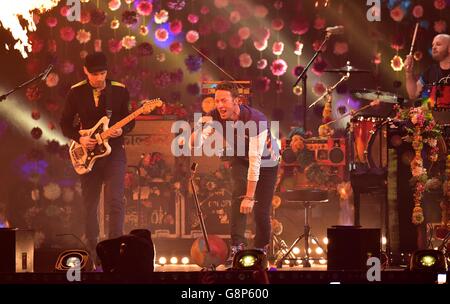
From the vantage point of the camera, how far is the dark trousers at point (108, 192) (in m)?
9.52

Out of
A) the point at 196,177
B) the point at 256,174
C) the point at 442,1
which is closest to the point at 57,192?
the point at 196,177

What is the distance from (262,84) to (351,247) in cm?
595

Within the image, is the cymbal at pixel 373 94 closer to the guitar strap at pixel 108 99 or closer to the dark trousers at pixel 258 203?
the dark trousers at pixel 258 203

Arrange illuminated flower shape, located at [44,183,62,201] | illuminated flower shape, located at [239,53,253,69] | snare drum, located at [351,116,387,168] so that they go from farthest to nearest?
1. illuminated flower shape, located at [239,53,253,69]
2. illuminated flower shape, located at [44,183,62,201]
3. snare drum, located at [351,116,387,168]

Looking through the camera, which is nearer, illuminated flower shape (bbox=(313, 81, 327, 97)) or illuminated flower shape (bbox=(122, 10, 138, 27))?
illuminated flower shape (bbox=(122, 10, 138, 27))

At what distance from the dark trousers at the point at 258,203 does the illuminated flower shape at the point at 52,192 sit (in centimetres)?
375

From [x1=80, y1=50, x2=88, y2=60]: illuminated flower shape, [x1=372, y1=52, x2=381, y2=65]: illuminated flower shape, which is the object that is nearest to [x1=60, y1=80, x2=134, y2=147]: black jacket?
[x1=80, y1=50, x2=88, y2=60]: illuminated flower shape

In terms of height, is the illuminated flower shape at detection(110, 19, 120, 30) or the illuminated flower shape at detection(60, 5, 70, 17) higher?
the illuminated flower shape at detection(60, 5, 70, 17)

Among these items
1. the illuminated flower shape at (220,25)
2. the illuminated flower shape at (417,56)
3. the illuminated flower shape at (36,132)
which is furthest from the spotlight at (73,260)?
the illuminated flower shape at (417,56)

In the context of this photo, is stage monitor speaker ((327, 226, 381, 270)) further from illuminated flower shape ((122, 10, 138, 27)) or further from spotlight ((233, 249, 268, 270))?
illuminated flower shape ((122, 10, 138, 27))

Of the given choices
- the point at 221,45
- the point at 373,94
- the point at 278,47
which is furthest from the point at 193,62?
the point at 373,94

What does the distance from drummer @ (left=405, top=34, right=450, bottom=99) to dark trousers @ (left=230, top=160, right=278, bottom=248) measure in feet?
9.92

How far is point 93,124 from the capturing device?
984cm

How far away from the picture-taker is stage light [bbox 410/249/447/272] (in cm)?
689
